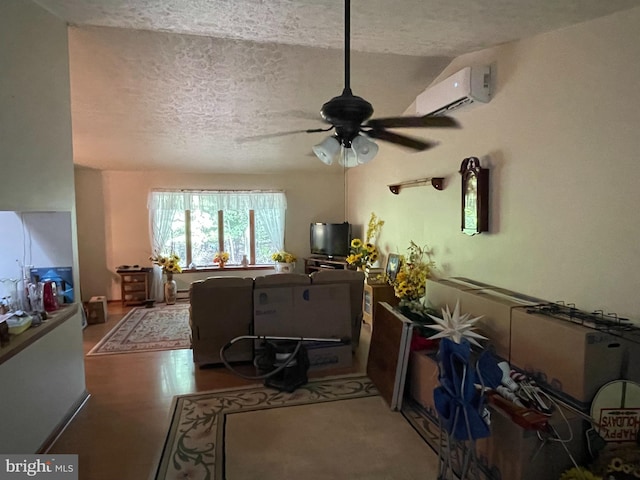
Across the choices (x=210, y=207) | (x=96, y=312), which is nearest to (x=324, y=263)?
(x=210, y=207)

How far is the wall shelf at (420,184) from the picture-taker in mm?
3666

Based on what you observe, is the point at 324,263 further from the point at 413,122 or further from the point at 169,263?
the point at 413,122

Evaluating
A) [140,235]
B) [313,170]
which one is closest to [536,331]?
[313,170]

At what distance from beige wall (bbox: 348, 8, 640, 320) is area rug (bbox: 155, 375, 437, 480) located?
1465mm

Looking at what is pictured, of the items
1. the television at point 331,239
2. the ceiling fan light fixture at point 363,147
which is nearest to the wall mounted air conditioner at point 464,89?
the ceiling fan light fixture at point 363,147

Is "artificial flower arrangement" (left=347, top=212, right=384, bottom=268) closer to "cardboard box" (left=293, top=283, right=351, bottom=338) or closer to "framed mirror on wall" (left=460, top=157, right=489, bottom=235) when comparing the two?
"cardboard box" (left=293, top=283, right=351, bottom=338)

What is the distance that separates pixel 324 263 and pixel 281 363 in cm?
342

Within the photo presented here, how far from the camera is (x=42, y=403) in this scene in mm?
2252

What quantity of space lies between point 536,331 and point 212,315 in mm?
2658

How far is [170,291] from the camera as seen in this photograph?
6004mm

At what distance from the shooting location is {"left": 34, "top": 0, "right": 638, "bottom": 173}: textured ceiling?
222 cm

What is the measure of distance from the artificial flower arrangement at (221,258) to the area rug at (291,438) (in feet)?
12.5

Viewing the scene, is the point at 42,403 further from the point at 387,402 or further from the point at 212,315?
the point at 387,402

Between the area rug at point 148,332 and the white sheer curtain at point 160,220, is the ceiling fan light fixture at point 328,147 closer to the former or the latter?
the area rug at point 148,332
